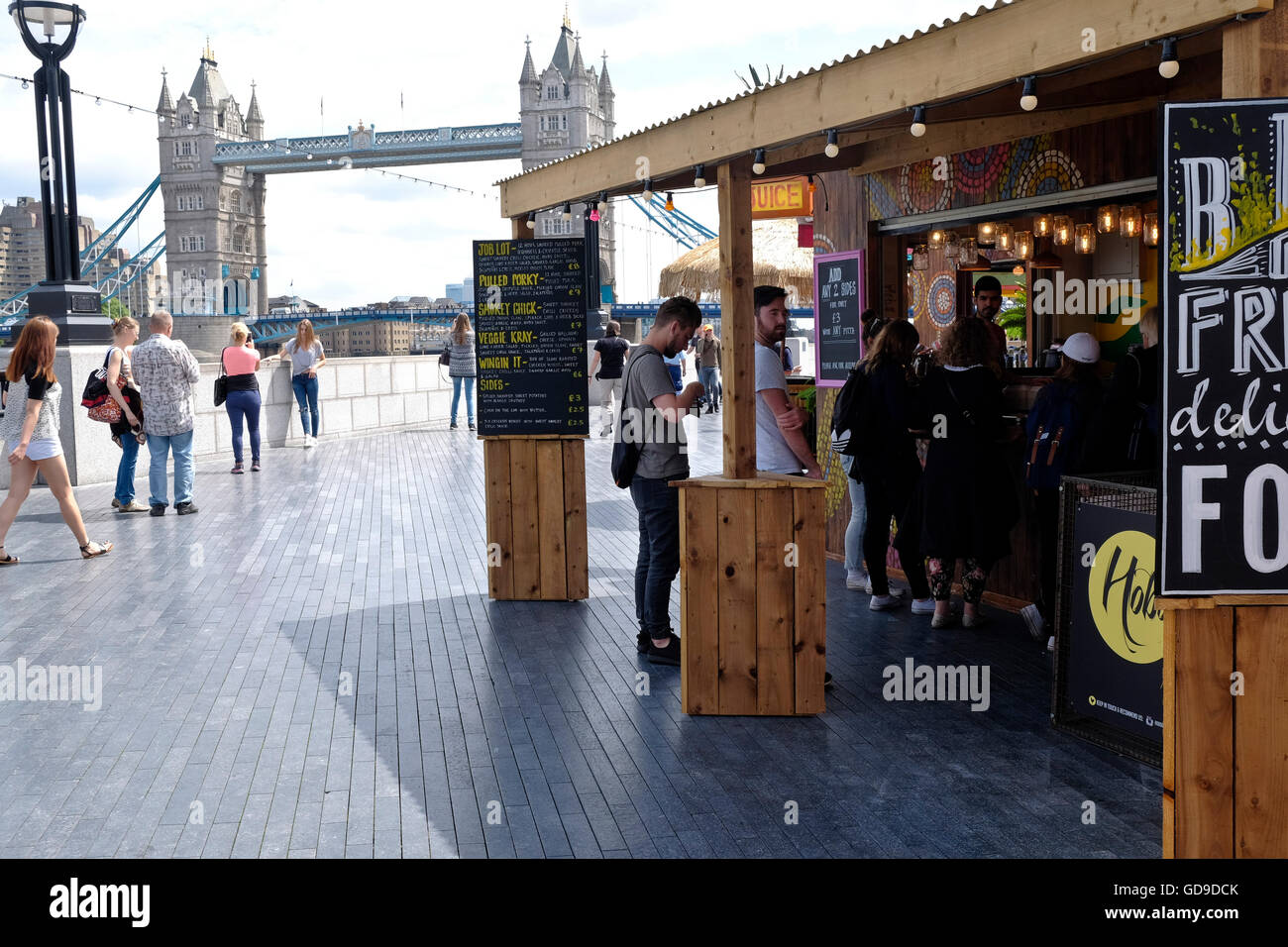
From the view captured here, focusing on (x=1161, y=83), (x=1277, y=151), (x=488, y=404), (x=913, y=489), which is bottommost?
(x=913, y=489)

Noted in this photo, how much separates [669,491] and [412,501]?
18.1ft

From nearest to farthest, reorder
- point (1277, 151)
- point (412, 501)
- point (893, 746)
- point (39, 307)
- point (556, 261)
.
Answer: point (1277, 151), point (893, 746), point (556, 261), point (412, 501), point (39, 307)

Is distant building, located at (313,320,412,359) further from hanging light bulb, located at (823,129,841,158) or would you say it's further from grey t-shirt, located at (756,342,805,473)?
hanging light bulb, located at (823,129,841,158)

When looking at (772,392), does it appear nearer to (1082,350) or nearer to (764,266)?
(1082,350)

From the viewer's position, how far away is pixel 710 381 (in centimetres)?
1906

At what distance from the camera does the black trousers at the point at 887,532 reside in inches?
232

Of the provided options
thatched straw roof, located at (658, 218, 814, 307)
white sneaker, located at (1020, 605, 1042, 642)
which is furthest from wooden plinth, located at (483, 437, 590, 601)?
thatched straw roof, located at (658, 218, 814, 307)

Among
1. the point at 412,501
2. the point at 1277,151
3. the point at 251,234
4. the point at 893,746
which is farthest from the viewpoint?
→ the point at 251,234

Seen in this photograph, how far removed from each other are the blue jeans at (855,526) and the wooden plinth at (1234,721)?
133 inches

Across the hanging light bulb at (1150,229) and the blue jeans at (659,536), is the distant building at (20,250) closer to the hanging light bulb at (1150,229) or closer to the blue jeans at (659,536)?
the hanging light bulb at (1150,229)

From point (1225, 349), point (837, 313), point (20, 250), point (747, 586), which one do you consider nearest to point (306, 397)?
point (837, 313)
